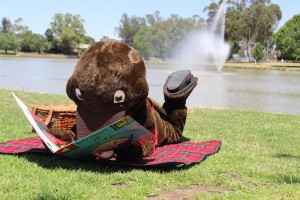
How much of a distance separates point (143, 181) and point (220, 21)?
1812 inches

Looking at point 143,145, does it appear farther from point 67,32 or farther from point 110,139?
point 67,32

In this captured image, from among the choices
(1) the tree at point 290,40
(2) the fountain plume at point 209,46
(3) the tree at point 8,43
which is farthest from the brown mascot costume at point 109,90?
(3) the tree at point 8,43

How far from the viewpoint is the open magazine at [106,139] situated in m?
4.03

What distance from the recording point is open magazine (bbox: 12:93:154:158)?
4.03 metres

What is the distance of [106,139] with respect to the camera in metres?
4.12

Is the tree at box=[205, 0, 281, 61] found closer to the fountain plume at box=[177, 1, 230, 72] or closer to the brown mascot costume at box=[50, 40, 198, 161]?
the fountain plume at box=[177, 1, 230, 72]

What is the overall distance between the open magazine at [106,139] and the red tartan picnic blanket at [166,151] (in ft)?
0.87

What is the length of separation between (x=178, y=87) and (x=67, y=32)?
75769mm

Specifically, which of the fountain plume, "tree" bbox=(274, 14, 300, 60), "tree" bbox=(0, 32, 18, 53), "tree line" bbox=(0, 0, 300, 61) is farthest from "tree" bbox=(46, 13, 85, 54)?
"tree" bbox=(274, 14, 300, 60)

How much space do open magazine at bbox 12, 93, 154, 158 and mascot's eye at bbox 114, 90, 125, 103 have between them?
0.44 m

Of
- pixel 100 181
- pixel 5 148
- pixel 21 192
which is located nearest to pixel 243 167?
pixel 100 181

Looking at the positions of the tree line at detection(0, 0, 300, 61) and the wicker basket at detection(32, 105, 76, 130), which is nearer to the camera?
the wicker basket at detection(32, 105, 76, 130)

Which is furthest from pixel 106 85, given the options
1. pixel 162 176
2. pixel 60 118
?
pixel 60 118

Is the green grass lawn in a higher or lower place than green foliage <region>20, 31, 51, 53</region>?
lower
